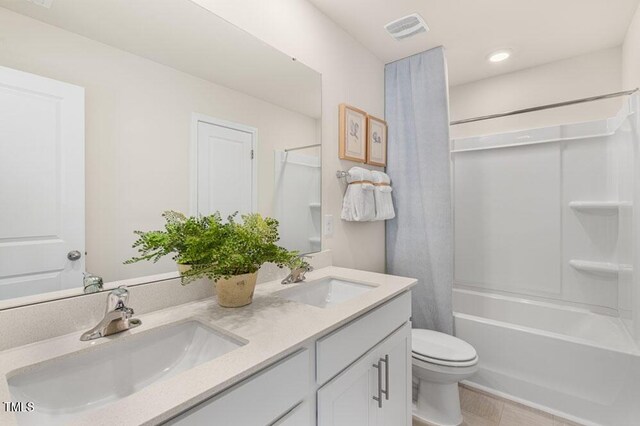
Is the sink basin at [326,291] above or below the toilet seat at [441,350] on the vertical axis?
above

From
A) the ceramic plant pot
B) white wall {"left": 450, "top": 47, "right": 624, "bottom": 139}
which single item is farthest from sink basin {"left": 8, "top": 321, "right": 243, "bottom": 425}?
white wall {"left": 450, "top": 47, "right": 624, "bottom": 139}

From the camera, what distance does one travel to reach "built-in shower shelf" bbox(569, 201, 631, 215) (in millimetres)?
2007

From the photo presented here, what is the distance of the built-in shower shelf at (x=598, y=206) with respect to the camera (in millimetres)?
2007

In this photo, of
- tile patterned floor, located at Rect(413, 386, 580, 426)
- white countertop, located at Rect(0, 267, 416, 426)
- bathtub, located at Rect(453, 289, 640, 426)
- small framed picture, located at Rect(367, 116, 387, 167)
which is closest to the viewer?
white countertop, located at Rect(0, 267, 416, 426)

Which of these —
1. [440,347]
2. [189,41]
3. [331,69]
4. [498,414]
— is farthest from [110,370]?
[498,414]

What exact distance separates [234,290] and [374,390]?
0.68 meters

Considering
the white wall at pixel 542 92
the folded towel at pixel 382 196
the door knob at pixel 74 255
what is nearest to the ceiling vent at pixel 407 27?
the folded towel at pixel 382 196

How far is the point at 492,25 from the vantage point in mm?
1894

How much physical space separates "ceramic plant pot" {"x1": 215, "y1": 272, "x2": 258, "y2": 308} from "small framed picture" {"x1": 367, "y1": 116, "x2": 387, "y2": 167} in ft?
4.31

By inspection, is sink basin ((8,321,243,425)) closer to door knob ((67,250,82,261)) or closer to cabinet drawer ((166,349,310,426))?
cabinet drawer ((166,349,310,426))

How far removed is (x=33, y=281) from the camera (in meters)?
0.82

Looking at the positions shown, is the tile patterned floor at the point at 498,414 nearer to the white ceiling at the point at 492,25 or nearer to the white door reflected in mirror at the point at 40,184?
the white door reflected in mirror at the point at 40,184

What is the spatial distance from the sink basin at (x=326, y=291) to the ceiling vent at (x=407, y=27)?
1604mm

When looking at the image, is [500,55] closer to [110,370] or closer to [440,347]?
[440,347]
